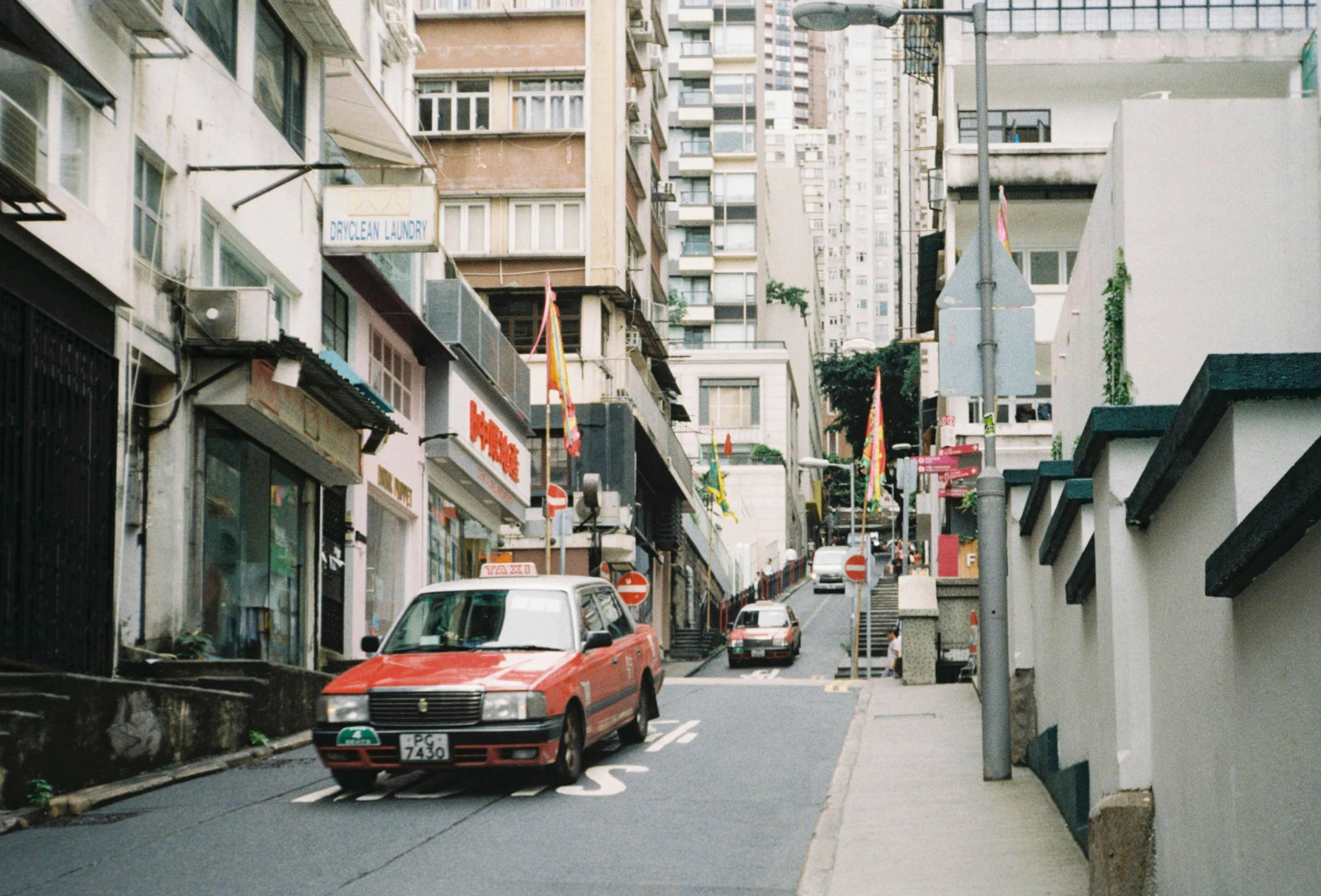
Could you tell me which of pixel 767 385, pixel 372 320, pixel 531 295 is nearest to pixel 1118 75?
pixel 531 295

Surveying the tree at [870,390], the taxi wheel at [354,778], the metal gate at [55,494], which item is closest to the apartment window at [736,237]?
the tree at [870,390]

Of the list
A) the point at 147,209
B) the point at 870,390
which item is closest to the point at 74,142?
the point at 147,209

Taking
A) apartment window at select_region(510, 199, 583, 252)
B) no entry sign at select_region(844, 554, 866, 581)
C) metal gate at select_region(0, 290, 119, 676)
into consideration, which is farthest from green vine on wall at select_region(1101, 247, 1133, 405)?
apartment window at select_region(510, 199, 583, 252)

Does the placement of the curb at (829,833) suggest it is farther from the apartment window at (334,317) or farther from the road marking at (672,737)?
the apartment window at (334,317)

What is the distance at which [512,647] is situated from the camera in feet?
42.9

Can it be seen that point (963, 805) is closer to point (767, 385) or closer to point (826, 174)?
point (767, 385)

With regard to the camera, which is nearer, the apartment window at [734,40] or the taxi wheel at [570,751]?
the taxi wheel at [570,751]

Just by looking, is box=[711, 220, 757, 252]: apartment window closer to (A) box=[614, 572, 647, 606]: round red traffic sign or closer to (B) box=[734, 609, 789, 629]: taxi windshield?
(B) box=[734, 609, 789, 629]: taxi windshield

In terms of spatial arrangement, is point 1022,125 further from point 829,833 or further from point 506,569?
point 829,833

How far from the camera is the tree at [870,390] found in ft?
268

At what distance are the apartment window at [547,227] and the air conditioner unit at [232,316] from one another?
2347cm

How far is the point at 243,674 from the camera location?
648 inches

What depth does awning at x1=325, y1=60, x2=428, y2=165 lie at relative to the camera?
2391cm

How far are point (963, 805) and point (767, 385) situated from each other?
7532cm
